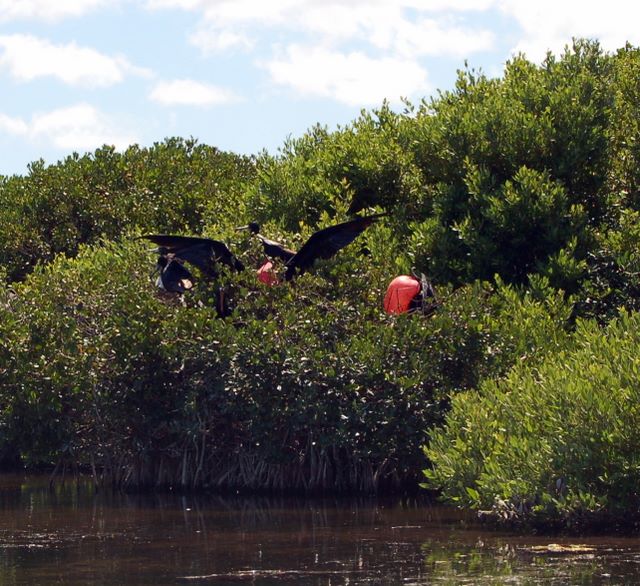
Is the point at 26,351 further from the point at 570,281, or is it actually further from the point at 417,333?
the point at 570,281

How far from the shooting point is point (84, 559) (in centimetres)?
1481

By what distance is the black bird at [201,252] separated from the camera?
20.6 metres

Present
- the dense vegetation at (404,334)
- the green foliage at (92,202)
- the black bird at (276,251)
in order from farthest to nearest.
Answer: the green foliage at (92,202)
the black bird at (276,251)
the dense vegetation at (404,334)

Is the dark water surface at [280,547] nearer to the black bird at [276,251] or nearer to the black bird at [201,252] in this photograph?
the black bird at [201,252]

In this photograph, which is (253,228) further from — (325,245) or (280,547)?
(280,547)

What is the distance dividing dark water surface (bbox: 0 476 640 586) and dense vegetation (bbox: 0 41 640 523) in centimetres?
72

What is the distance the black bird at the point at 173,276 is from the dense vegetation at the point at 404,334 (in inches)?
7.9

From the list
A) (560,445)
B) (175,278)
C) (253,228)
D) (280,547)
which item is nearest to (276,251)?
(253,228)

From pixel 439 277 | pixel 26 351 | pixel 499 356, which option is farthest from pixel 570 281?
pixel 26 351

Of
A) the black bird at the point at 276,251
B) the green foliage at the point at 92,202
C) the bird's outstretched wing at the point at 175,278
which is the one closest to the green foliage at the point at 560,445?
the black bird at the point at 276,251

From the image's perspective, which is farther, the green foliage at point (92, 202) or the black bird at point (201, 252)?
the green foliage at point (92, 202)

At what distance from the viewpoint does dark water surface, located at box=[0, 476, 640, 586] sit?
13258mm

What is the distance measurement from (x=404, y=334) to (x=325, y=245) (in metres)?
2.15

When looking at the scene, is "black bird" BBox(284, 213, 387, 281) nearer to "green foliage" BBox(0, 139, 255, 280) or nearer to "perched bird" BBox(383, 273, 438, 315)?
"perched bird" BBox(383, 273, 438, 315)
